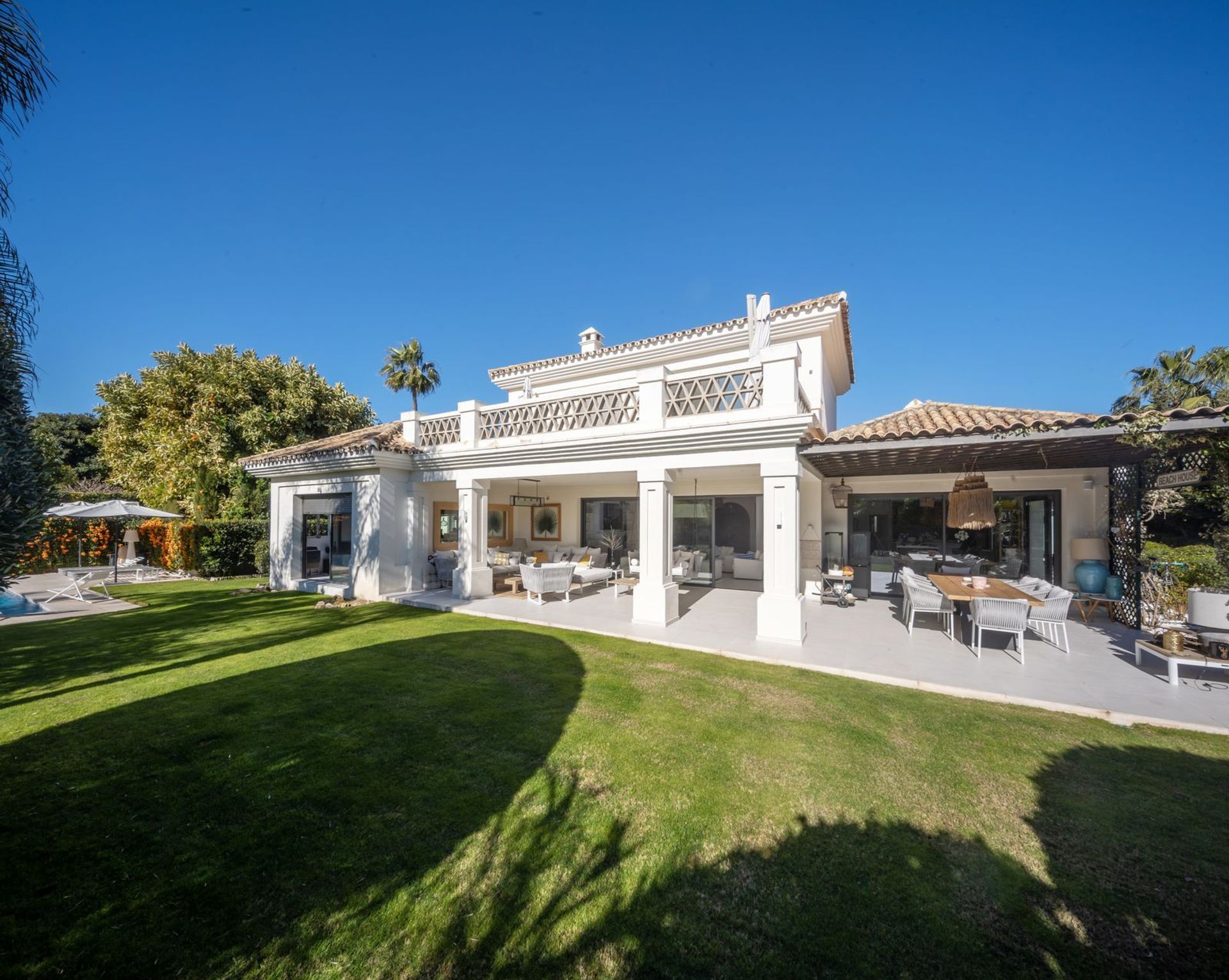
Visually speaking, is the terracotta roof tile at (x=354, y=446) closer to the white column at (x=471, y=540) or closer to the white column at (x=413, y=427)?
the white column at (x=413, y=427)

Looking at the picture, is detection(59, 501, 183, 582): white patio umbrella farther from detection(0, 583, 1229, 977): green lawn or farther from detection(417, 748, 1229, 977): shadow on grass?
detection(417, 748, 1229, 977): shadow on grass

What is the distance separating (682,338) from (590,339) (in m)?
4.63

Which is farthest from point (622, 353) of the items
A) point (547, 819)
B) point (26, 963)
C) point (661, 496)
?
point (26, 963)

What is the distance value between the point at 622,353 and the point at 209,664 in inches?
457

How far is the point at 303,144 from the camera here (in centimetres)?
1258

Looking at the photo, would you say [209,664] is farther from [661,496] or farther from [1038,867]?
[1038,867]

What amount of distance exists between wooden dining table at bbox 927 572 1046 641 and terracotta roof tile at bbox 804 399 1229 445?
2.52 metres

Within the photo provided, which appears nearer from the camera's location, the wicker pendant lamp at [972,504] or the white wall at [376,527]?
the wicker pendant lamp at [972,504]

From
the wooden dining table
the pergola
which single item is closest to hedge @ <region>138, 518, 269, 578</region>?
the pergola

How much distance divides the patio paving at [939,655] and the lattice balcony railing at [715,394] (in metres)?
4.03

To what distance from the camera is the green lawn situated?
2.30m

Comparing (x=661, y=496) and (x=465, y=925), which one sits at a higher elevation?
(x=661, y=496)

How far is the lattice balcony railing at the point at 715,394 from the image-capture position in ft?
26.8

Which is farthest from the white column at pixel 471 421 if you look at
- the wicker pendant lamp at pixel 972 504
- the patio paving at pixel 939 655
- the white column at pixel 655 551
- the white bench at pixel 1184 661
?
the white bench at pixel 1184 661
